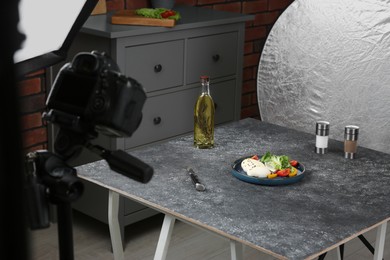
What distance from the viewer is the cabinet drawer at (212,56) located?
313 centimetres

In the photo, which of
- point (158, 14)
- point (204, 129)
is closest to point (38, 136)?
point (158, 14)

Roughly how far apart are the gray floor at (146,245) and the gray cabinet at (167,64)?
0.39 feet

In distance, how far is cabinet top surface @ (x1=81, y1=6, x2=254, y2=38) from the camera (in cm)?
275

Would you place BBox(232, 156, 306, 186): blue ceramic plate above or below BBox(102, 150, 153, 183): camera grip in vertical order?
below

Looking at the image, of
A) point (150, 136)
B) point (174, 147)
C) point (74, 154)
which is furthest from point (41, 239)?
point (74, 154)

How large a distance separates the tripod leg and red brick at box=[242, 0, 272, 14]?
3422mm

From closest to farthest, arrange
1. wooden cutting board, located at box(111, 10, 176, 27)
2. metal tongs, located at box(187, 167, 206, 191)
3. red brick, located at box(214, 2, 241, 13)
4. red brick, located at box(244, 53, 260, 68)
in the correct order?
metal tongs, located at box(187, 167, 206, 191) → wooden cutting board, located at box(111, 10, 176, 27) → red brick, located at box(214, 2, 241, 13) → red brick, located at box(244, 53, 260, 68)

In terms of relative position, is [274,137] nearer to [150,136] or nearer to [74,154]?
[150,136]

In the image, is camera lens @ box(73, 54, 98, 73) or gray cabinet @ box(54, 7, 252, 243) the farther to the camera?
gray cabinet @ box(54, 7, 252, 243)

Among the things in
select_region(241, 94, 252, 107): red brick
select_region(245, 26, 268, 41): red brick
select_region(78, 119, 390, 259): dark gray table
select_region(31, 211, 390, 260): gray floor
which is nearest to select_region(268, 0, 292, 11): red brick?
select_region(245, 26, 268, 41): red brick

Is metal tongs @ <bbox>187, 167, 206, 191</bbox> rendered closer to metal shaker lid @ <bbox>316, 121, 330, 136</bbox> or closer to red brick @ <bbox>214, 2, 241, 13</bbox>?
metal shaker lid @ <bbox>316, 121, 330, 136</bbox>

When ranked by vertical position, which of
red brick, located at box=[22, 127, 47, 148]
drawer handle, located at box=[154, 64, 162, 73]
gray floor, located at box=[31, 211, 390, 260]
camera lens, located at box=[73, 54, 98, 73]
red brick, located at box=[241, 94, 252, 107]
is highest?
camera lens, located at box=[73, 54, 98, 73]

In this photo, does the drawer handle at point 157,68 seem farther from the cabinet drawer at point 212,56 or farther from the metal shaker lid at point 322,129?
the metal shaker lid at point 322,129

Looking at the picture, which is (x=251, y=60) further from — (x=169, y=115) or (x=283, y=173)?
(x=283, y=173)
